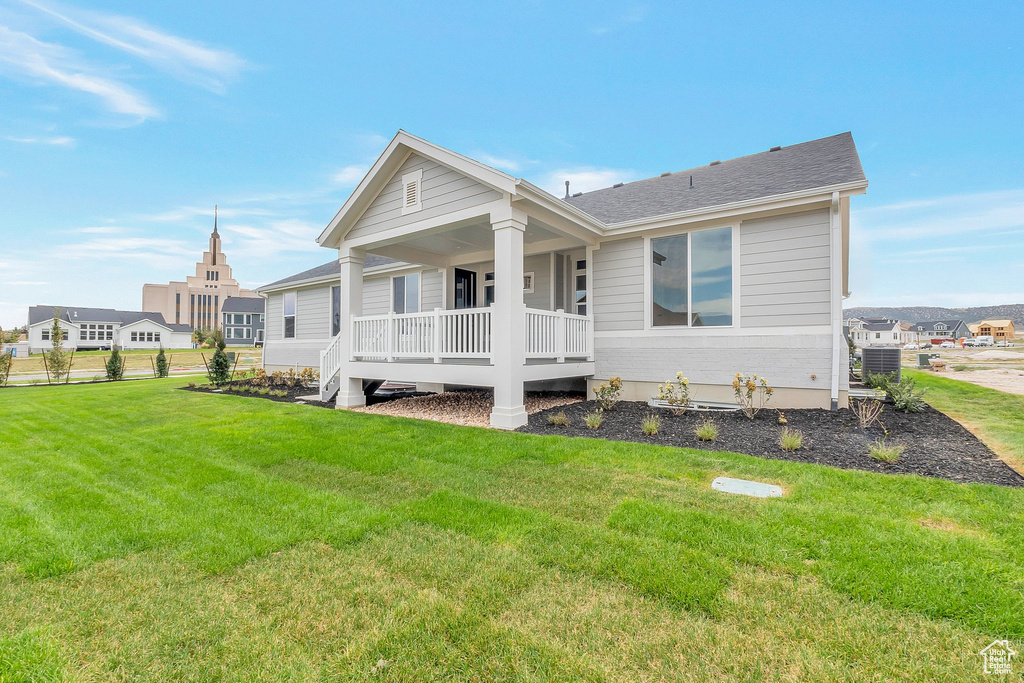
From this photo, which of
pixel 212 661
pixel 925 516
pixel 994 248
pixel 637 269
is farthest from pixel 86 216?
pixel 994 248

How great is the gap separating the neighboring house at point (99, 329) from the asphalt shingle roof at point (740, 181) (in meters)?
67.3

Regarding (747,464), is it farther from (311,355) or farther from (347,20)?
(311,355)

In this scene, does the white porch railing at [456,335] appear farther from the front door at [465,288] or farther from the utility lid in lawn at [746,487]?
the utility lid in lawn at [746,487]

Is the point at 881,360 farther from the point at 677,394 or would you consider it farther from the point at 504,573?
the point at 504,573

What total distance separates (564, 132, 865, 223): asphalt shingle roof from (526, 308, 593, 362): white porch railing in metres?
2.44

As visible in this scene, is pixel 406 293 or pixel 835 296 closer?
pixel 835 296

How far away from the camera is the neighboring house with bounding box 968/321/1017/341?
73688mm

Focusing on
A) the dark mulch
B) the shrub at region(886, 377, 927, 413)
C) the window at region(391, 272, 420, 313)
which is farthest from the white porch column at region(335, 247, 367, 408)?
the shrub at region(886, 377, 927, 413)

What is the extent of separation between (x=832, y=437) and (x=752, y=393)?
6.40ft

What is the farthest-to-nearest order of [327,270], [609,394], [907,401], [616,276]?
[327,270] < [616,276] < [609,394] < [907,401]

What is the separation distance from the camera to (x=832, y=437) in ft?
18.4

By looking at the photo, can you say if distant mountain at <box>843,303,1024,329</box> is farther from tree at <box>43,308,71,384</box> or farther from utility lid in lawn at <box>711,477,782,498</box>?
tree at <box>43,308,71,384</box>

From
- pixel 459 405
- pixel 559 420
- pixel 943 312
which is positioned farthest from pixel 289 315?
pixel 943 312

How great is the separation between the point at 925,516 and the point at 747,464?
1476mm
